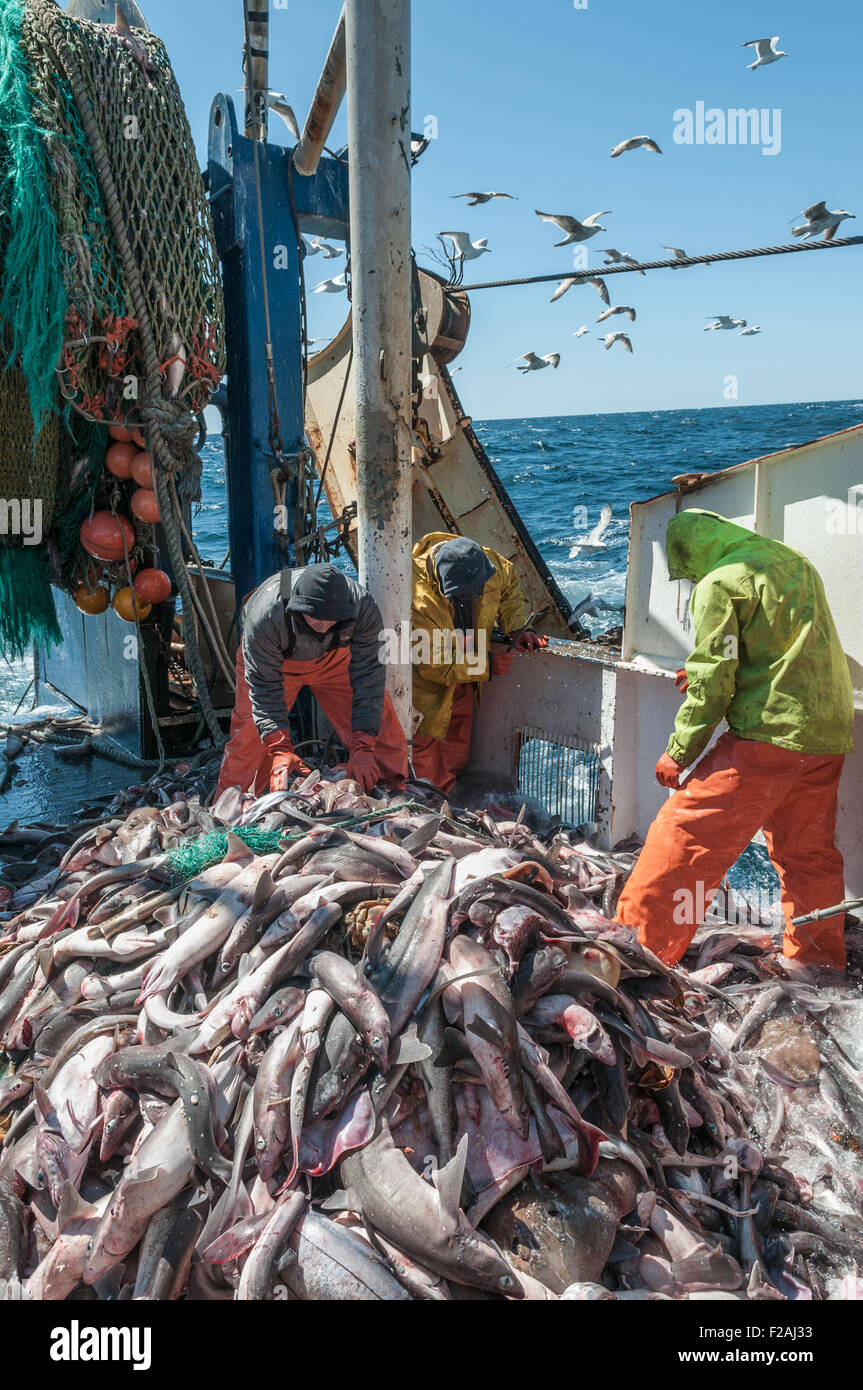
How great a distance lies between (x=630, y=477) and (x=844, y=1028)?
1023 inches

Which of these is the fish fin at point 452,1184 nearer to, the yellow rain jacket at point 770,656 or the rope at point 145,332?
the yellow rain jacket at point 770,656

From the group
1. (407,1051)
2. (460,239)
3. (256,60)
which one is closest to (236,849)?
(407,1051)

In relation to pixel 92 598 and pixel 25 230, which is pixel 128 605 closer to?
pixel 92 598

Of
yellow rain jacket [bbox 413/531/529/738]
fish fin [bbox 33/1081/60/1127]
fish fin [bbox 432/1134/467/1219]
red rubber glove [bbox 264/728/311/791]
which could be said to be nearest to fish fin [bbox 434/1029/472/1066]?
fish fin [bbox 432/1134/467/1219]

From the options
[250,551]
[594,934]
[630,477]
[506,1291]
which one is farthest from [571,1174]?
[630,477]

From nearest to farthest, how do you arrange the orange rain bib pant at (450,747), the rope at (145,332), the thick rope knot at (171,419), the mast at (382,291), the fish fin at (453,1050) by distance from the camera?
1. the fish fin at (453,1050)
2. the mast at (382,291)
3. the rope at (145,332)
4. the thick rope knot at (171,419)
5. the orange rain bib pant at (450,747)

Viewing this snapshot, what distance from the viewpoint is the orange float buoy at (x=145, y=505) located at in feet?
19.9

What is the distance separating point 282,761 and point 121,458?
2.44 meters

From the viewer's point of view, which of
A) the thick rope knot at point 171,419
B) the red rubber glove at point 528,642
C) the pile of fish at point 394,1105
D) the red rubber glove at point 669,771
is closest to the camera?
the pile of fish at point 394,1105

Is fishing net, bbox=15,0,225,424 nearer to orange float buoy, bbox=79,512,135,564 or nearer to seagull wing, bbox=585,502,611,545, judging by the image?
orange float buoy, bbox=79,512,135,564

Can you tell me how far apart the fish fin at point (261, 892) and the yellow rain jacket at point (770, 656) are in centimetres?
206

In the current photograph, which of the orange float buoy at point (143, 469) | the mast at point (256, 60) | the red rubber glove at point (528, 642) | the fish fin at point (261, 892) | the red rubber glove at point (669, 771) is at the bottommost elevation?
the fish fin at point (261, 892)

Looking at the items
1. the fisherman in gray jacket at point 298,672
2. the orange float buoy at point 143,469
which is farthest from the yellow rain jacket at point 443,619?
the orange float buoy at point 143,469

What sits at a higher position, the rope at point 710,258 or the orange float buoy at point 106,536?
the rope at point 710,258
